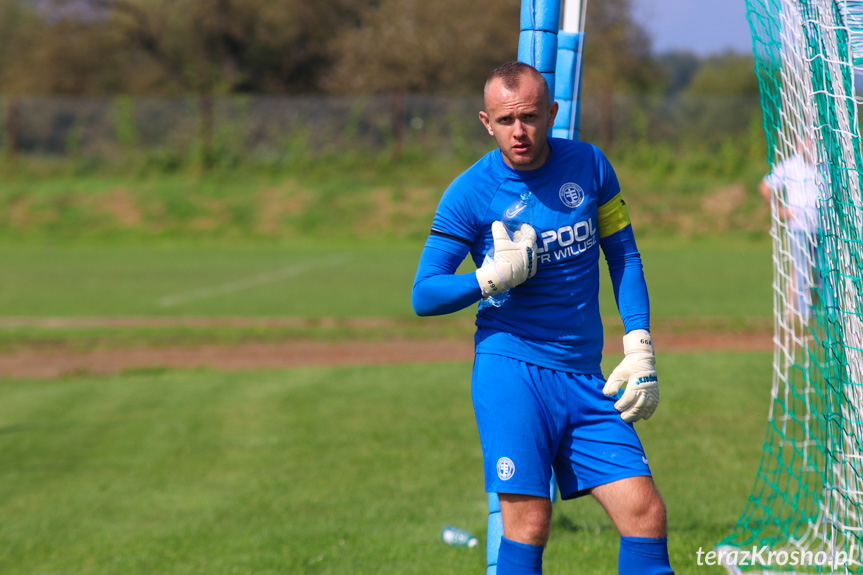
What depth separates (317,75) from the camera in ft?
128

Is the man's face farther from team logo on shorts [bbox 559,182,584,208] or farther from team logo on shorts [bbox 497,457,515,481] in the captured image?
team logo on shorts [bbox 497,457,515,481]

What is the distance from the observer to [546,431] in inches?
133

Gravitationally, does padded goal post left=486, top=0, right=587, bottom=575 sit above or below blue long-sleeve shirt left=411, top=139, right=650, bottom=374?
above

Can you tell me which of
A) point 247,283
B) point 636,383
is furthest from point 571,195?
point 247,283

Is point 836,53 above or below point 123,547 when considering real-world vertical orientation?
above

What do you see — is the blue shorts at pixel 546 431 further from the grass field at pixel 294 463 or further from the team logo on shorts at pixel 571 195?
the grass field at pixel 294 463

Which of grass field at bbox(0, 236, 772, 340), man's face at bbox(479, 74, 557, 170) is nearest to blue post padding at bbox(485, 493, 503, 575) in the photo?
man's face at bbox(479, 74, 557, 170)

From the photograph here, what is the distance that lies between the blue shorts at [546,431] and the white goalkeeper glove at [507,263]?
12.9 inches

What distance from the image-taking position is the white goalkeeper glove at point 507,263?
3.28 m

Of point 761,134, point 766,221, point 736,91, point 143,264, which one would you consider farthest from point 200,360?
point 736,91

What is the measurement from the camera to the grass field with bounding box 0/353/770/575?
16.5 feet

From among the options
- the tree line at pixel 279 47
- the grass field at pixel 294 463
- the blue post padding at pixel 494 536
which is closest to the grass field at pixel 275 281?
the grass field at pixel 294 463

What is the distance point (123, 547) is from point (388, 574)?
169 centimetres

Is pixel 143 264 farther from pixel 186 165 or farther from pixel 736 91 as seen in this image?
pixel 736 91
